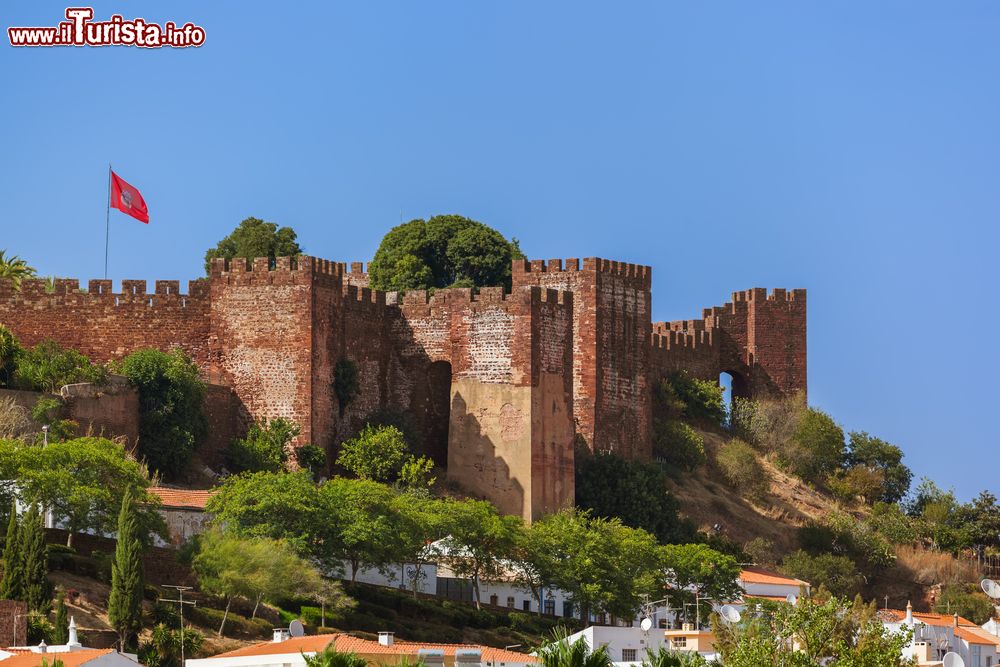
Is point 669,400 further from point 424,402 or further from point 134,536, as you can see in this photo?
point 134,536

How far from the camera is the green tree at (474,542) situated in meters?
67.5

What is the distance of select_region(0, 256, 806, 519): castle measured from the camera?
71688 mm

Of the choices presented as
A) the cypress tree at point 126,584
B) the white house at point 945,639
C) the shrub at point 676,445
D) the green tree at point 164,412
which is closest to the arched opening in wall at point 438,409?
the green tree at point 164,412

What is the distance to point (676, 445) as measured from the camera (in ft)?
275

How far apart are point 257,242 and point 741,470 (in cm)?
1813

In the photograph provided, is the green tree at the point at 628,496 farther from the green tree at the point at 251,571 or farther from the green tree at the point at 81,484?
the green tree at the point at 81,484

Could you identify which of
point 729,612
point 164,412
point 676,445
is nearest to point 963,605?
point 676,445

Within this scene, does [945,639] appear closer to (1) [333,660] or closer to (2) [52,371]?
(2) [52,371]

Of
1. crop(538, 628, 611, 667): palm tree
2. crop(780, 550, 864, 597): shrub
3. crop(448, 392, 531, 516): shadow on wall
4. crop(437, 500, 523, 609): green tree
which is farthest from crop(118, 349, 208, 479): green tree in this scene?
crop(538, 628, 611, 667): palm tree

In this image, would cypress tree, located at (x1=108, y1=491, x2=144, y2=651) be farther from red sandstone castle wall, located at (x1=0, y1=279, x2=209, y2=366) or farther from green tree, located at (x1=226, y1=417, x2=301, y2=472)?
red sandstone castle wall, located at (x1=0, y1=279, x2=209, y2=366)

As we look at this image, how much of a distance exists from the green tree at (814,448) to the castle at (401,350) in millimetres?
13246

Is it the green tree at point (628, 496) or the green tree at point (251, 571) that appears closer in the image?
the green tree at point (251, 571)

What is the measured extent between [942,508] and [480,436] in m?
24.2

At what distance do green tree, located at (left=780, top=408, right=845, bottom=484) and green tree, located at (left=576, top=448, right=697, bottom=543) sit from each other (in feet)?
45.9
